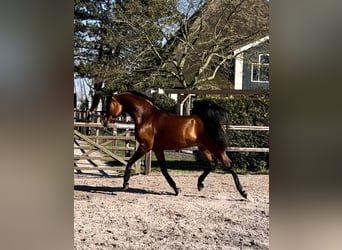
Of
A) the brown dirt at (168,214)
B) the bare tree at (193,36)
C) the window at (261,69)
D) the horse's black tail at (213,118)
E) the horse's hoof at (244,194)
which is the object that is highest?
the bare tree at (193,36)

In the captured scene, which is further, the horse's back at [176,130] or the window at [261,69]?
the horse's back at [176,130]

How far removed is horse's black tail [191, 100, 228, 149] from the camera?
237 centimetres

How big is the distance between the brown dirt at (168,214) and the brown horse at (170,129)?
0.06 meters

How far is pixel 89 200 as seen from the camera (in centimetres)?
245

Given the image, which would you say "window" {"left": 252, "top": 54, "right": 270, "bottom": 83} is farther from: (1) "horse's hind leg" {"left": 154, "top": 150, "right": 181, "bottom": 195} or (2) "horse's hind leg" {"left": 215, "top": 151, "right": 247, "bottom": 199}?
(1) "horse's hind leg" {"left": 154, "top": 150, "right": 181, "bottom": 195}

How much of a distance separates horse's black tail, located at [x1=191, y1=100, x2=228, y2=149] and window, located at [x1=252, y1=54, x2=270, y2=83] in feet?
0.96

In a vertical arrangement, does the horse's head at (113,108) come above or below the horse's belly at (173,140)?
above

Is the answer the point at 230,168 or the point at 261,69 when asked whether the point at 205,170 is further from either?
the point at 261,69

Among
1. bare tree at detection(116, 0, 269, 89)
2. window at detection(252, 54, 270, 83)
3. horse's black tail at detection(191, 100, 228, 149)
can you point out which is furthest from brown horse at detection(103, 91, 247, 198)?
window at detection(252, 54, 270, 83)

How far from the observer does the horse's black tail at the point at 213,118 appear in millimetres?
2369

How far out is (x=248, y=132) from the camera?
7.64 ft

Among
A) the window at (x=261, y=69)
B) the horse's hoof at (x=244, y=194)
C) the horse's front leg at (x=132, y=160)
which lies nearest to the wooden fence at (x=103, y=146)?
the horse's front leg at (x=132, y=160)

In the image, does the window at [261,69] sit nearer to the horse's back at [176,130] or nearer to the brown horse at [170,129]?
the brown horse at [170,129]
